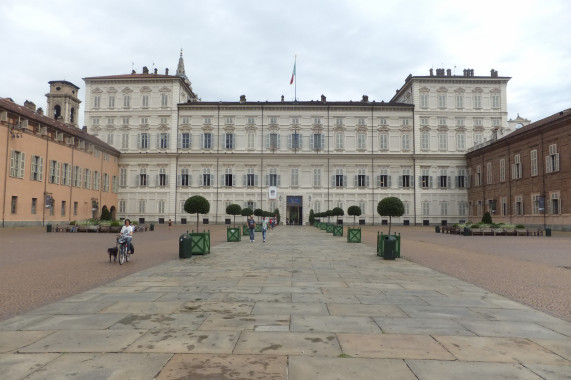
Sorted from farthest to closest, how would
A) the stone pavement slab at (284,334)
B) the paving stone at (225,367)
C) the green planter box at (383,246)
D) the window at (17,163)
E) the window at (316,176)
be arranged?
the window at (316,176), the window at (17,163), the green planter box at (383,246), the stone pavement slab at (284,334), the paving stone at (225,367)

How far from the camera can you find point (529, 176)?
1586 inches

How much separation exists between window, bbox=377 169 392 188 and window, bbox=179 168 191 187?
26.9 metres

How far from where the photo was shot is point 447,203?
54938mm

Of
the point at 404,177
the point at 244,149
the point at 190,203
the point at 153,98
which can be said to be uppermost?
the point at 153,98

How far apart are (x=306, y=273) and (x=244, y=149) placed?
46.7 meters

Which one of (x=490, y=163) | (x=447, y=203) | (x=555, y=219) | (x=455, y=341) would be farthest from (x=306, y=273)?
(x=447, y=203)

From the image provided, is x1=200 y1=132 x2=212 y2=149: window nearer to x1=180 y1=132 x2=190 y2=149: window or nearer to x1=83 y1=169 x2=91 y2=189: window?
x1=180 y1=132 x2=190 y2=149: window

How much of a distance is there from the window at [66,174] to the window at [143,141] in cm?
1399

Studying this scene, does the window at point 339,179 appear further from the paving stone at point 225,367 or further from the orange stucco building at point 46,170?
the paving stone at point 225,367

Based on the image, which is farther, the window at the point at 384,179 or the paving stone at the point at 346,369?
the window at the point at 384,179

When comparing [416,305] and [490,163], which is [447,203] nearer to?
[490,163]

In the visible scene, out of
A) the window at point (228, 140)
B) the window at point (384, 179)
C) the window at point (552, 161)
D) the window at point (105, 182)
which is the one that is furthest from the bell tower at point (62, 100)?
the window at point (552, 161)

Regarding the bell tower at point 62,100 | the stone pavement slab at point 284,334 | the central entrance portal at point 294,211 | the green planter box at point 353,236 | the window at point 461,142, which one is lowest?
the stone pavement slab at point 284,334

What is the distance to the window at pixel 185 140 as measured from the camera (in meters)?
56.0
